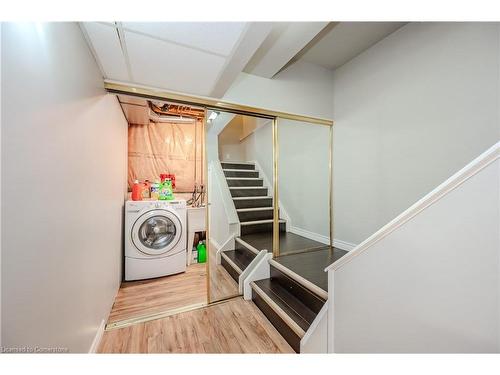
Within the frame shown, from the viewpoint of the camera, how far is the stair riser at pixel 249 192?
263 centimetres

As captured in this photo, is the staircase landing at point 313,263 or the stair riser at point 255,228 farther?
the stair riser at point 255,228

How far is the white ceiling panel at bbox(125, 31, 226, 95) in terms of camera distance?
1.24 m

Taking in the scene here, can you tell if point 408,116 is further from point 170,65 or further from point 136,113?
point 136,113

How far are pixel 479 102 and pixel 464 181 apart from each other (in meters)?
1.43

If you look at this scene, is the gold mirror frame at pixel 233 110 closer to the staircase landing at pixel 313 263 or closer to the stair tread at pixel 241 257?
the staircase landing at pixel 313 263

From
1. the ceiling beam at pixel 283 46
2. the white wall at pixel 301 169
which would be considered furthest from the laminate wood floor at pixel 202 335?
the ceiling beam at pixel 283 46

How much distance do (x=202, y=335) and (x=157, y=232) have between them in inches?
58.6

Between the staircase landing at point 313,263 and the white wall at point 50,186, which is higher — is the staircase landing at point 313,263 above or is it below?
below

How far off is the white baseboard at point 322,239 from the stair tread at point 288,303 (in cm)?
99

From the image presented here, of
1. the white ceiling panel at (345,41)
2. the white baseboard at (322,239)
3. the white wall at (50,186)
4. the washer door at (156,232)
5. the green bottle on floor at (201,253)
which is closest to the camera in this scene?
the white wall at (50,186)

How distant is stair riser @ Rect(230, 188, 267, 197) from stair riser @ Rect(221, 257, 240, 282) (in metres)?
0.87

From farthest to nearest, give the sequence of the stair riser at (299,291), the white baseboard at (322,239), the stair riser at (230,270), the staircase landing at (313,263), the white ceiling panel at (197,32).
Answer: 1. the white baseboard at (322,239)
2. the stair riser at (230,270)
3. the staircase landing at (313,263)
4. the stair riser at (299,291)
5. the white ceiling panel at (197,32)

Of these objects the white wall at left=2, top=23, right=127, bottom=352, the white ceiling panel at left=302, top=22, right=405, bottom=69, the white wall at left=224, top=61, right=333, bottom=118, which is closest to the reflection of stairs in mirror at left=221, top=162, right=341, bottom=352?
the white wall at left=224, top=61, right=333, bottom=118

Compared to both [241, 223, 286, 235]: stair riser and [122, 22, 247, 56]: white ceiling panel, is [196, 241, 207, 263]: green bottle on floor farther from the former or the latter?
[122, 22, 247, 56]: white ceiling panel
